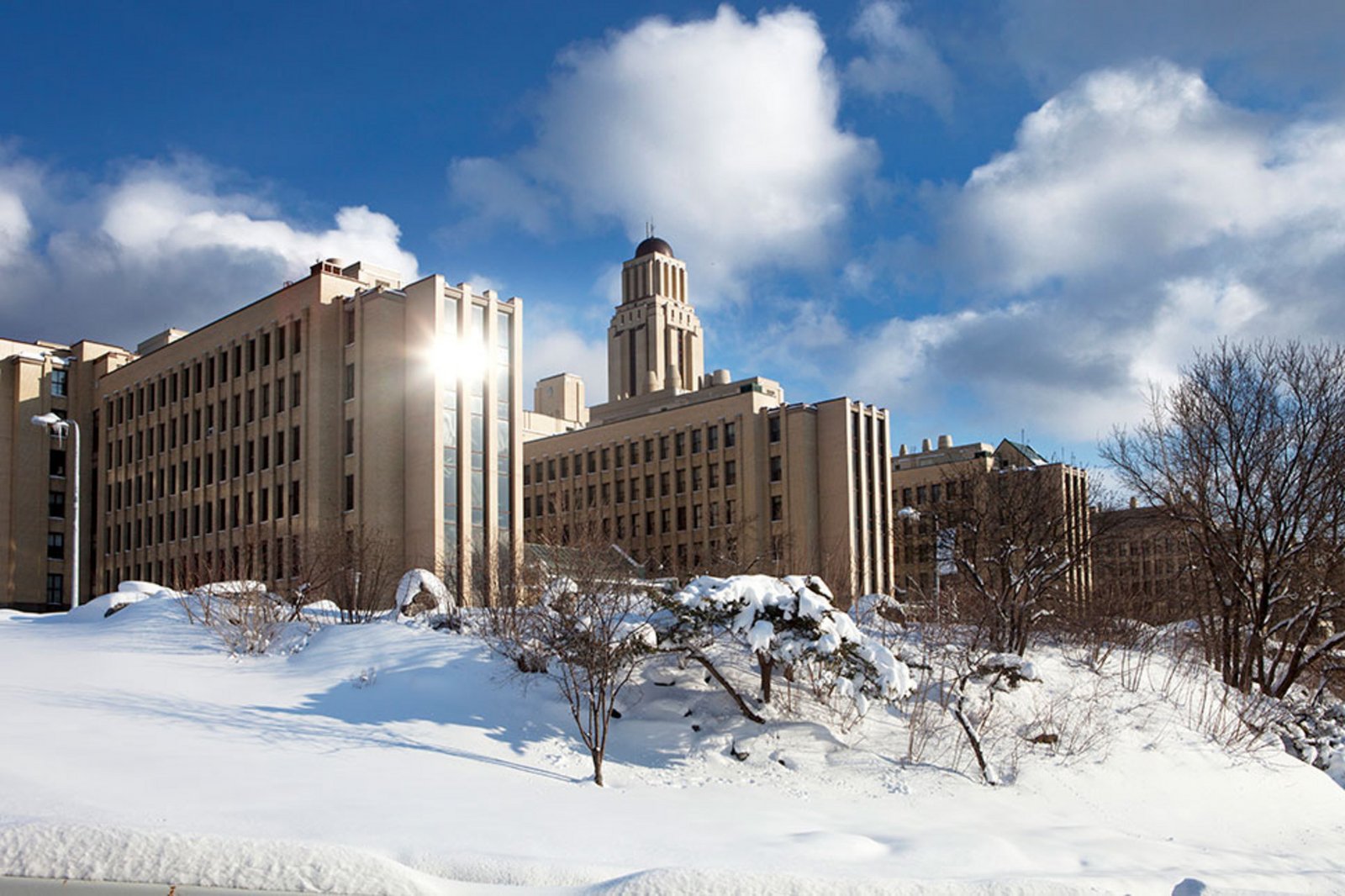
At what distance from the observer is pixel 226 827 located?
1194 cm

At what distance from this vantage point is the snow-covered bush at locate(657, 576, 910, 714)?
709 inches

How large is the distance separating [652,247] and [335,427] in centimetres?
8711

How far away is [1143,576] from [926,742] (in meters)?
22.6

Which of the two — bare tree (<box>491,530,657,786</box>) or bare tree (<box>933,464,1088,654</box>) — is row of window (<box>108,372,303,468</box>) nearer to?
bare tree (<box>933,464,1088,654</box>)

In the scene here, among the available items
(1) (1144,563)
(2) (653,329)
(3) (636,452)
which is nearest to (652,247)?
(2) (653,329)

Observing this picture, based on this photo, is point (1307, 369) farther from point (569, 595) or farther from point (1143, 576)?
point (569, 595)

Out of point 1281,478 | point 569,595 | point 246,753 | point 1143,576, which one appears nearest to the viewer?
point 246,753

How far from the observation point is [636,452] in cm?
8262

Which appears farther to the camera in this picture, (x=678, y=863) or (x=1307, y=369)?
(x=1307, y=369)

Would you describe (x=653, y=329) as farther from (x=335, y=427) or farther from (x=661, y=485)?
(x=335, y=427)

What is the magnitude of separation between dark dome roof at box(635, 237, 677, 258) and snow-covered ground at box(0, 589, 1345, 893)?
115767 millimetres

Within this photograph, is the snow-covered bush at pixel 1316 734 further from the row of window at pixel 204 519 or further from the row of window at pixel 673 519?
the row of window at pixel 673 519

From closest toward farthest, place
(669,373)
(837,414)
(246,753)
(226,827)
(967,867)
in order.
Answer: (226,827) → (967,867) → (246,753) → (837,414) → (669,373)

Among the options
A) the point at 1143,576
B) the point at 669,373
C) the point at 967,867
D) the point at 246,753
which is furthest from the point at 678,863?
the point at 669,373
